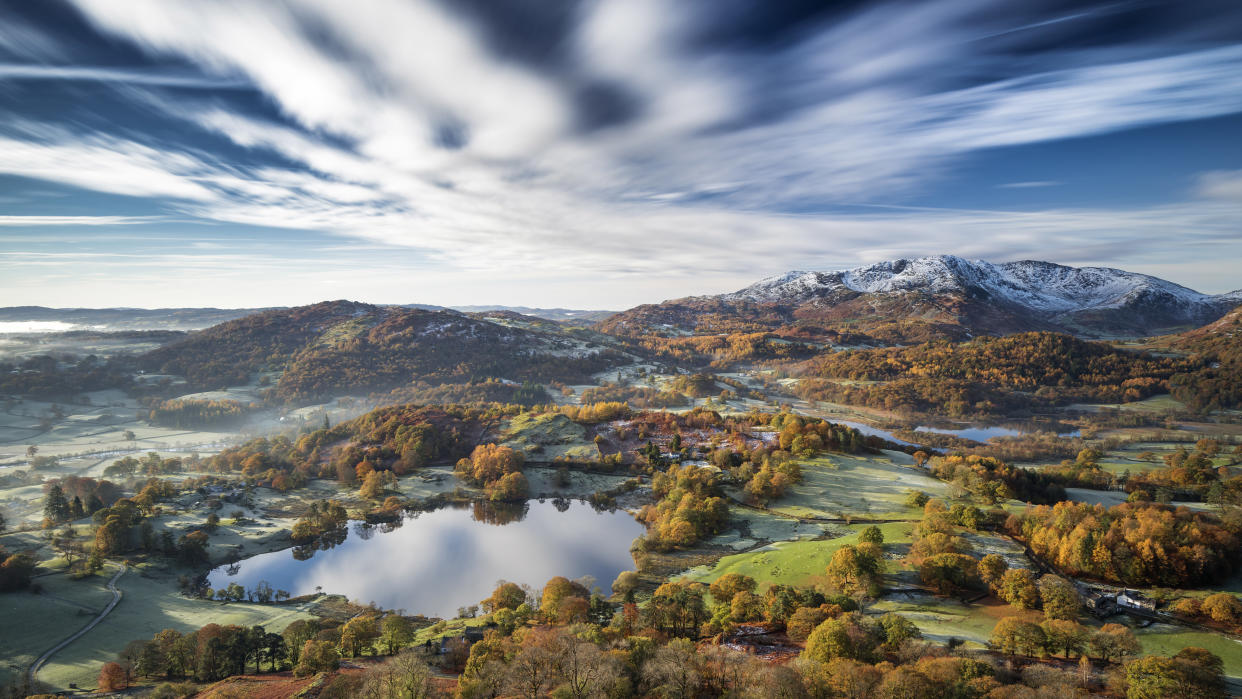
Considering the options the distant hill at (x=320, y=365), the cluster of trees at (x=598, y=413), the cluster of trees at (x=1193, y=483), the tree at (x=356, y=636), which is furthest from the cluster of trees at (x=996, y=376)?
the tree at (x=356, y=636)

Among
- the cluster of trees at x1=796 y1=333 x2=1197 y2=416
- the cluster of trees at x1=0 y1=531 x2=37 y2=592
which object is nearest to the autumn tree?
the cluster of trees at x1=0 y1=531 x2=37 y2=592

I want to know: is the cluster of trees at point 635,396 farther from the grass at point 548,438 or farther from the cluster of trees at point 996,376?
the cluster of trees at point 996,376

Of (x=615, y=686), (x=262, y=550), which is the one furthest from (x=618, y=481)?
(x=615, y=686)

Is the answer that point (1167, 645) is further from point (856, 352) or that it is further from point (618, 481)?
point (856, 352)

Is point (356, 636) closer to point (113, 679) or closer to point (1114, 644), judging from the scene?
point (113, 679)

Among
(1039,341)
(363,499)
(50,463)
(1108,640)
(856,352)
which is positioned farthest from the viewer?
(856,352)

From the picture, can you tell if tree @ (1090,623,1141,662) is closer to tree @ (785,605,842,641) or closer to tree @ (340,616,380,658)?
tree @ (785,605,842,641)

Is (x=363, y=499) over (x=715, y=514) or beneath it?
beneath
